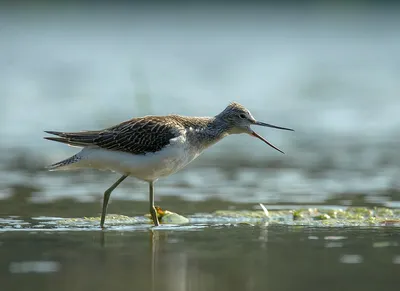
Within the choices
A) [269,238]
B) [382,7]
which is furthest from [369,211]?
[382,7]

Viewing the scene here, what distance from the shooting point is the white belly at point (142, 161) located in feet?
39.9

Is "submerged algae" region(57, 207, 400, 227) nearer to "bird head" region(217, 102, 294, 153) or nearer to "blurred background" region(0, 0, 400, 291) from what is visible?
"blurred background" region(0, 0, 400, 291)

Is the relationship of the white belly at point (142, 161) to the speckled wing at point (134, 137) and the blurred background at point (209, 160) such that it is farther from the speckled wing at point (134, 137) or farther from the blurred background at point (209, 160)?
the blurred background at point (209, 160)

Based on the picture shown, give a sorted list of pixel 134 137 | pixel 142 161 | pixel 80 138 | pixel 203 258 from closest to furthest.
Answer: pixel 203 258 → pixel 142 161 → pixel 134 137 → pixel 80 138

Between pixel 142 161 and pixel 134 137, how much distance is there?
0.40 metres

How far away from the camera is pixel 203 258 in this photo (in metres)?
9.88

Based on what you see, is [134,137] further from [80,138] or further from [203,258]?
[203,258]

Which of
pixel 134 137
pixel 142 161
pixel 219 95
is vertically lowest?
pixel 142 161

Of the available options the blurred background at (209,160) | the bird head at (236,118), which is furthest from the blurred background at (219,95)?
A: the bird head at (236,118)

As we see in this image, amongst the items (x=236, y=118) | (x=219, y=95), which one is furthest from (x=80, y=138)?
(x=219, y=95)

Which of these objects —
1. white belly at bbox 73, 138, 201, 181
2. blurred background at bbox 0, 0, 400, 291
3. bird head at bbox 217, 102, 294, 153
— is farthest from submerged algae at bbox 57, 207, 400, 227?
bird head at bbox 217, 102, 294, 153

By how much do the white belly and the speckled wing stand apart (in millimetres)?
78

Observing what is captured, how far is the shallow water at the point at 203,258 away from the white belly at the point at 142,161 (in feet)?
2.44

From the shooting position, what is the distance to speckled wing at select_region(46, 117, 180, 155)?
1226cm
